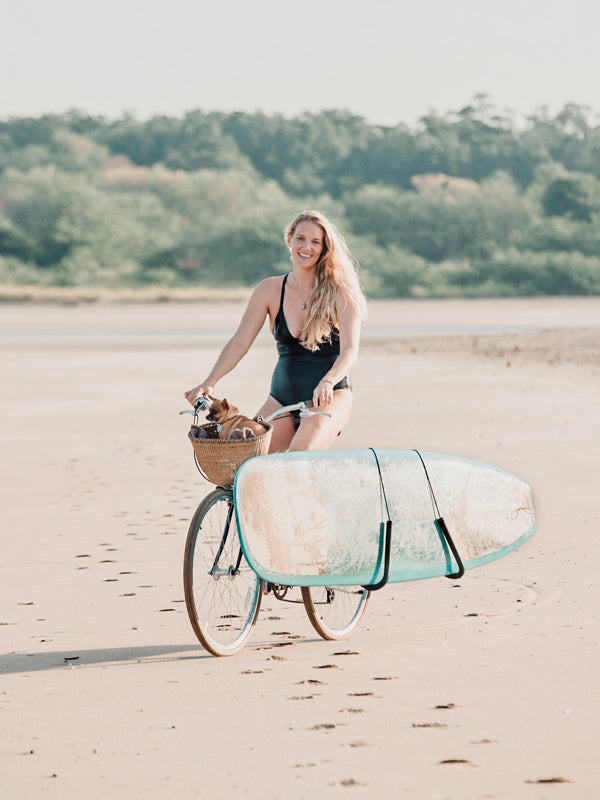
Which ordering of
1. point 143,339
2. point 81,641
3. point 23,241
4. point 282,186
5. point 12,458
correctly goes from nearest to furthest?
point 81,641 → point 12,458 → point 143,339 → point 23,241 → point 282,186

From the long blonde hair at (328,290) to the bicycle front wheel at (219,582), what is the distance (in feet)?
2.47

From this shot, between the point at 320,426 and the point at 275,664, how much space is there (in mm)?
971

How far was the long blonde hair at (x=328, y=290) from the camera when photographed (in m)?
5.57

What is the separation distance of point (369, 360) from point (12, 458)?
1342 centimetres

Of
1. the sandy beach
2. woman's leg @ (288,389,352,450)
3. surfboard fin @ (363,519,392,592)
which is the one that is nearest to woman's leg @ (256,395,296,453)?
woman's leg @ (288,389,352,450)

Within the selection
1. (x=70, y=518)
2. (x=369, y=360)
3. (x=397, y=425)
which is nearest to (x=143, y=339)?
(x=369, y=360)

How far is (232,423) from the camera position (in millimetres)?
5305

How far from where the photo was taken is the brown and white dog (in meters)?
5.29

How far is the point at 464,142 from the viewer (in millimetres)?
106125

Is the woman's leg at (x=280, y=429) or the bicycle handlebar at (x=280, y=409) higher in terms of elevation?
the bicycle handlebar at (x=280, y=409)

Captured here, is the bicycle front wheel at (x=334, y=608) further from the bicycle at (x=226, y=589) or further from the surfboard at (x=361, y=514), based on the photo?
the surfboard at (x=361, y=514)

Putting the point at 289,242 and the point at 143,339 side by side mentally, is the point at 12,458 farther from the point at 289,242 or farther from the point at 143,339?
the point at 143,339

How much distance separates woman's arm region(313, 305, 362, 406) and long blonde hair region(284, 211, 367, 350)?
4cm

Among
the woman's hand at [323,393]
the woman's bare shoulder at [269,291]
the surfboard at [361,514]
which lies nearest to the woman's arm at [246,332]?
the woman's bare shoulder at [269,291]
